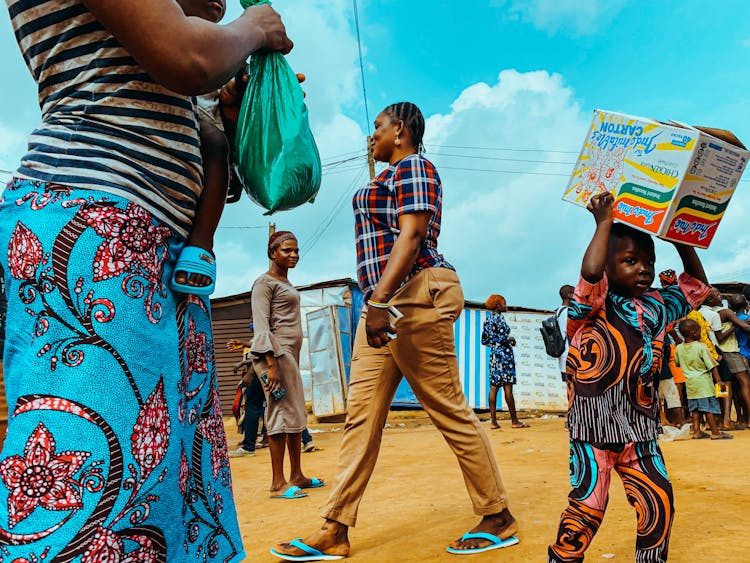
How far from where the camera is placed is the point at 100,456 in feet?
3.89

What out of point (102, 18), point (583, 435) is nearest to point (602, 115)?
point (583, 435)

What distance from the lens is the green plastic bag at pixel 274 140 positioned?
5.06 feet

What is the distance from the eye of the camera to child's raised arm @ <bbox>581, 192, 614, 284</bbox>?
96.1 inches

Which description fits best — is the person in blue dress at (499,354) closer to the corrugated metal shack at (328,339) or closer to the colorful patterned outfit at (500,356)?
the colorful patterned outfit at (500,356)

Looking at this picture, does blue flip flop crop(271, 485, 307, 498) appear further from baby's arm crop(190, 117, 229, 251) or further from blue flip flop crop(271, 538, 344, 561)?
baby's arm crop(190, 117, 229, 251)

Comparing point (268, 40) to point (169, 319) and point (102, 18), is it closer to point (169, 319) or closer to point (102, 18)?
point (102, 18)

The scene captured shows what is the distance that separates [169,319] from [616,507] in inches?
137

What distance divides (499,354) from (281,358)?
5.15 meters

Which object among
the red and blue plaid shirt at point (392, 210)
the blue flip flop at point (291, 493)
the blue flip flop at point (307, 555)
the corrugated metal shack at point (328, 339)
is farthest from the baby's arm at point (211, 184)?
the corrugated metal shack at point (328, 339)

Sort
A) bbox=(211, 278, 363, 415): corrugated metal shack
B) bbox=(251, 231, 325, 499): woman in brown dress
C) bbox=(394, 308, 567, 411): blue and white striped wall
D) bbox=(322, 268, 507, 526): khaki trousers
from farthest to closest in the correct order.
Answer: bbox=(394, 308, 567, 411): blue and white striped wall, bbox=(211, 278, 363, 415): corrugated metal shack, bbox=(251, 231, 325, 499): woman in brown dress, bbox=(322, 268, 507, 526): khaki trousers

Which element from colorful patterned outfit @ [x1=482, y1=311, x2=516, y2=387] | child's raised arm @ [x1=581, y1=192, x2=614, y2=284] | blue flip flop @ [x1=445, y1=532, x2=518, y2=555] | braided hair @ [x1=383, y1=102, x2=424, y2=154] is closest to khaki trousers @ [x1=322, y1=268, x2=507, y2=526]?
blue flip flop @ [x1=445, y1=532, x2=518, y2=555]

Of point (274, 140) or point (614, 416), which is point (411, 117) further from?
point (274, 140)

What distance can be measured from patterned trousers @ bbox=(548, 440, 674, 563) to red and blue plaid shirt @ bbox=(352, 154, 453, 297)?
48.9 inches

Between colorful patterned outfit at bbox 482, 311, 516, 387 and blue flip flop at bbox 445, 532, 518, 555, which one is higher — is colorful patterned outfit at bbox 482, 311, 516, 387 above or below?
above
